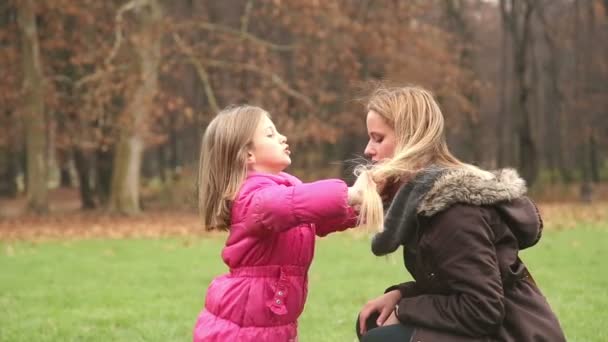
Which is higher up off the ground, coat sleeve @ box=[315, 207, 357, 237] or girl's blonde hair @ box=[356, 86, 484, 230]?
girl's blonde hair @ box=[356, 86, 484, 230]

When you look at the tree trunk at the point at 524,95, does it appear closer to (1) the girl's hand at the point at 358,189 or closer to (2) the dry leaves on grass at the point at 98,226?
(2) the dry leaves on grass at the point at 98,226

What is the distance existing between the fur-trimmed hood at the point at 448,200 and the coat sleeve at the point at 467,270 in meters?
0.06

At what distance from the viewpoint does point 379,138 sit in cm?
372

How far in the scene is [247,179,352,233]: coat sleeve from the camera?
341 cm

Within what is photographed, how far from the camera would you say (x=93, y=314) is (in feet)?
24.3

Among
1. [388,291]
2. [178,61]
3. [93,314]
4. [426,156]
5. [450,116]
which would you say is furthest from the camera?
[450,116]

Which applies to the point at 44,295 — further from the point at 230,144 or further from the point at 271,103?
the point at 271,103

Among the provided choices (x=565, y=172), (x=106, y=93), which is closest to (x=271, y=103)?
(x=106, y=93)

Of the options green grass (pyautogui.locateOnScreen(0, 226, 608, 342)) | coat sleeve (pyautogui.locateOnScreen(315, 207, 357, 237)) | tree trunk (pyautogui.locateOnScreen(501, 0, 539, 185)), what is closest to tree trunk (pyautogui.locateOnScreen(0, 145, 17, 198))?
tree trunk (pyautogui.locateOnScreen(501, 0, 539, 185))

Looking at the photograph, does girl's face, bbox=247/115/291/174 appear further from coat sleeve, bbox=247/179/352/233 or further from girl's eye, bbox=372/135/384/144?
girl's eye, bbox=372/135/384/144

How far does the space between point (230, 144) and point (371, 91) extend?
0.70m

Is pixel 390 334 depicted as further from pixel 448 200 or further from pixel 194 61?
pixel 194 61

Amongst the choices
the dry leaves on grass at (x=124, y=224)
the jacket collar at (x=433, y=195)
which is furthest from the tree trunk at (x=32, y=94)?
the jacket collar at (x=433, y=195)

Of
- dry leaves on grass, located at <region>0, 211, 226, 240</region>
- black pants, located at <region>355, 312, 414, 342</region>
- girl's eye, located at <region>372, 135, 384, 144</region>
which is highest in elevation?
girl's eye, located at <region>372, 135, 384, 144</region>
